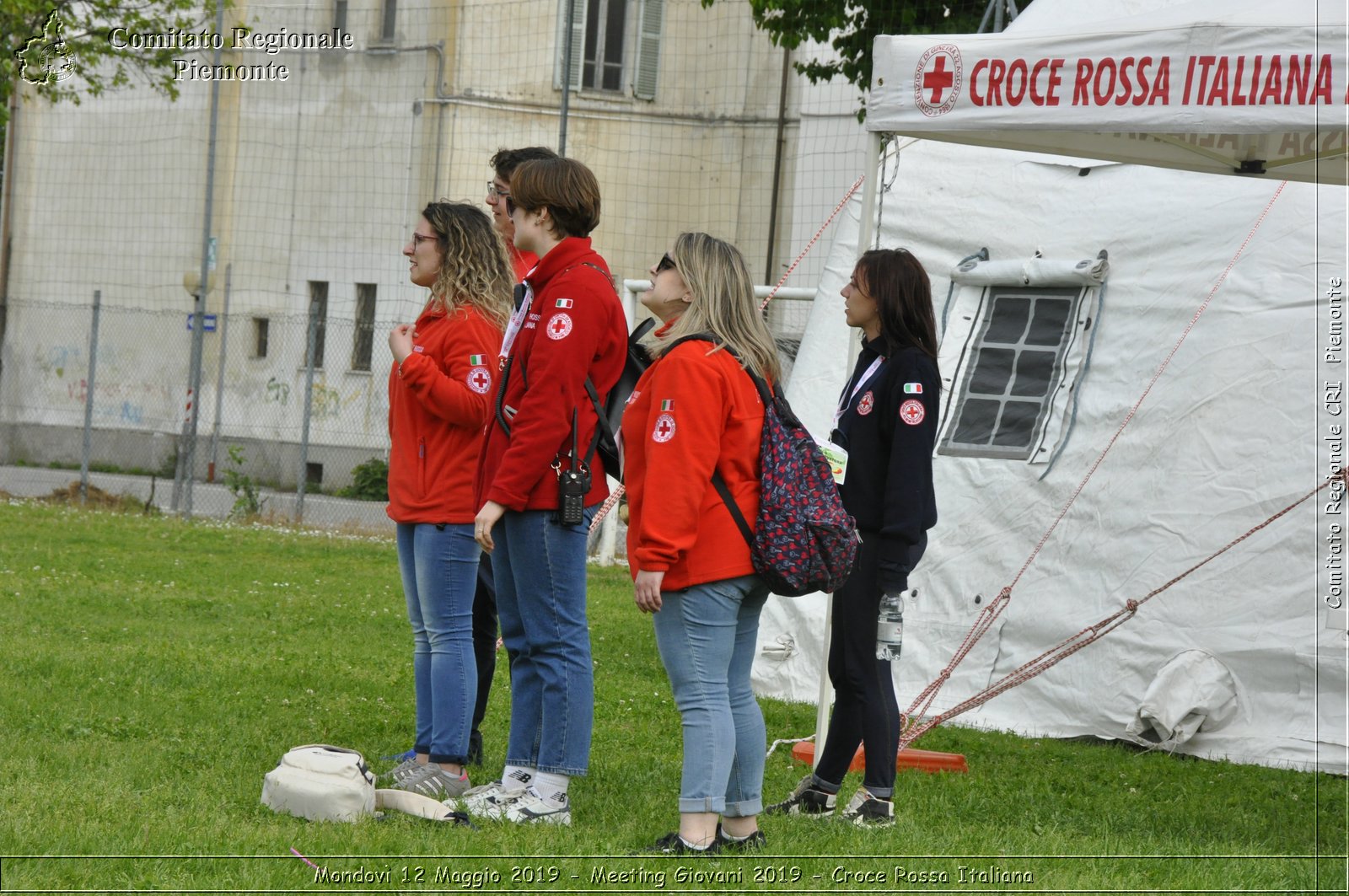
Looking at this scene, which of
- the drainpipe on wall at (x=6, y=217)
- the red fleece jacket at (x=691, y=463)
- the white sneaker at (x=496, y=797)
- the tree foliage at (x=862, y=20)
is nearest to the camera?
the red fleece jacket at (x=691, y=463)

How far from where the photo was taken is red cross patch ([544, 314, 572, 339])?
425cm

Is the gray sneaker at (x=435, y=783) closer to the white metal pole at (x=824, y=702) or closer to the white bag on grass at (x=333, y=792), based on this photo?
the white bag on grass at (x=333, y=792)

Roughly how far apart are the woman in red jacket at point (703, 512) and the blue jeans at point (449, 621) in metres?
0.91


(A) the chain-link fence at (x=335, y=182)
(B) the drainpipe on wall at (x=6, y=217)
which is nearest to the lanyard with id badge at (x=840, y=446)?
(A) the chain-link fence at (x=335, y=182)

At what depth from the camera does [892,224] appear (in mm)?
8055

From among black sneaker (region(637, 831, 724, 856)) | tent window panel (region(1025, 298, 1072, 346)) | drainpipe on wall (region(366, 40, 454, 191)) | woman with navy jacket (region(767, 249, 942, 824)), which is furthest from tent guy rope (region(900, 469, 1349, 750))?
drainpipe on wall (region(366, 40, 454, 191))

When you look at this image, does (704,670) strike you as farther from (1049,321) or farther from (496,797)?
(1049,321)

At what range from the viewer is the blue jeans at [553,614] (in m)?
4.30

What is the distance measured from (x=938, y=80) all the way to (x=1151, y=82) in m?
0.73

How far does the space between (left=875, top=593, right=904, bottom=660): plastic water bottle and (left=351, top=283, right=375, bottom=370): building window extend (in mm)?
16953

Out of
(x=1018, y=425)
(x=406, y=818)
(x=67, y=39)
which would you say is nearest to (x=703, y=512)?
(x=406, y=818)

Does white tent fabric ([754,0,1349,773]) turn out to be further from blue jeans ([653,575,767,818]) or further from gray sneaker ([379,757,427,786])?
blue jeans ([653,575,767,818])

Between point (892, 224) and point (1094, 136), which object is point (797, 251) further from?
point (1094, 136)

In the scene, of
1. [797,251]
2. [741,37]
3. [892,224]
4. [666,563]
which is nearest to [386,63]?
[741,37]
